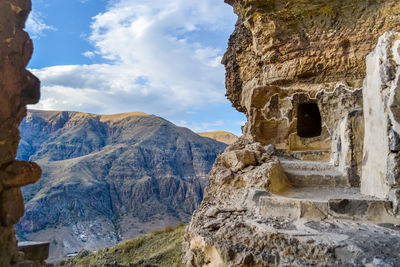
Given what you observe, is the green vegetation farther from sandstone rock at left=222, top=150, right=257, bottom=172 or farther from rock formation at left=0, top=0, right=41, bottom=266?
rock formation at left=0, top=0, right=41, bottom=266

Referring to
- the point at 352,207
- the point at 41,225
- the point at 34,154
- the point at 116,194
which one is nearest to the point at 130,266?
the point at 352,207

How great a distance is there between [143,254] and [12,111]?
639cm

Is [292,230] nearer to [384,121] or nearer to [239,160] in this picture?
[384,121]

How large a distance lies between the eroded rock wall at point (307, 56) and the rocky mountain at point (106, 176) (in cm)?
1370

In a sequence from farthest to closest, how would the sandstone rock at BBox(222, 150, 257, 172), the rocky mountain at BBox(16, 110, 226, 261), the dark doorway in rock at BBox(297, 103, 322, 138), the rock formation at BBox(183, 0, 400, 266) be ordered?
the rocky mountain at BBox(16, 110, 226, 261) < the dark doorway in rock at BBox(297, 103, 322, 138) < the sandstone rock at BBox(222, 150, 257, 172) < the rock formation at BBox(183, 0, 400, 266)

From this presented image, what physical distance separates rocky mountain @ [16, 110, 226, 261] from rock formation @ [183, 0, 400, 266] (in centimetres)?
1397

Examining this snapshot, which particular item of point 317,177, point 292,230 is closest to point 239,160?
point 317,177

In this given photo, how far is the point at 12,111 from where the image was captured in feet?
10.5

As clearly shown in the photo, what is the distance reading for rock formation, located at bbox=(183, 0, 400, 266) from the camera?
91.7 inches

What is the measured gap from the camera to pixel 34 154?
29375 mm

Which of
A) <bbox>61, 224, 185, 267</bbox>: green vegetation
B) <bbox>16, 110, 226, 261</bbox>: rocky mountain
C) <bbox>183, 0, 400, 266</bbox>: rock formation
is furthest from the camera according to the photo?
<bbox>16, 110, 226, 261</bbox>: rocky mountain

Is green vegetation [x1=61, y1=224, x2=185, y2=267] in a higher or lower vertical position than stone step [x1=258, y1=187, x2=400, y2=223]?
lower

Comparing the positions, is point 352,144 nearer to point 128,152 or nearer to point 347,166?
point 347,166

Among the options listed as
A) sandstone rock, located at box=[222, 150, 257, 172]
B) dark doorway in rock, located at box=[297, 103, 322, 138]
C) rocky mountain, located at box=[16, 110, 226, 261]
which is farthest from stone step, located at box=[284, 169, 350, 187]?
rocky mountain, located at box=[16, 110, 226, 261]
